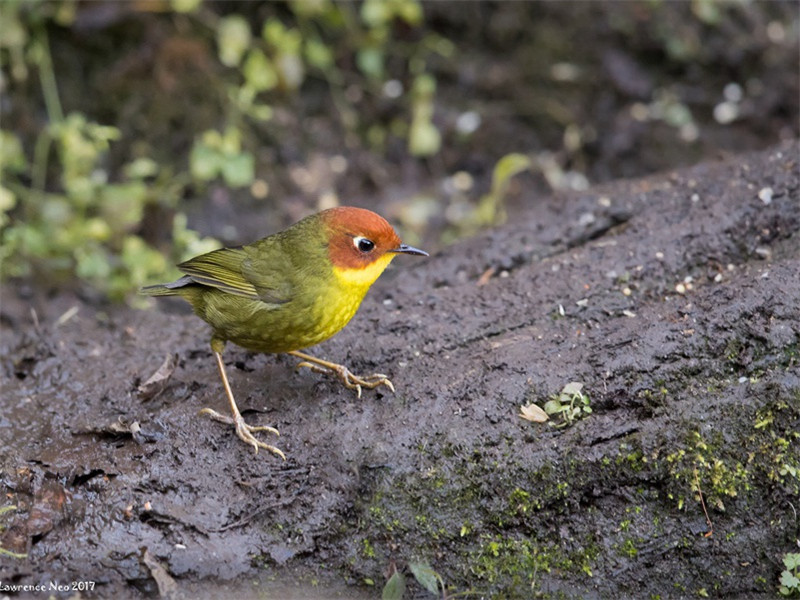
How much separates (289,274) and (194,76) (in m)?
3.66

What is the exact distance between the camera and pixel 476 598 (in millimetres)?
3293

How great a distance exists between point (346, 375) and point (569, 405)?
Answer: 105 cm

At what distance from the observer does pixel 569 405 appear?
11.5ft

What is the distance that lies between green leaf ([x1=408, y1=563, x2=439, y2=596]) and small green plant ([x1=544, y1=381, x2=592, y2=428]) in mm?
785

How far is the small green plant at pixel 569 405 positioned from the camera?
11.4 ft

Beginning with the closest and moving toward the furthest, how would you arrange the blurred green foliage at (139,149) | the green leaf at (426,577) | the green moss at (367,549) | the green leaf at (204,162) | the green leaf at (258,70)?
the green leaf at (426,577) < the green moss at (367,549) < the blurred green foliage at (139,149) < the green leaf at (204,162) < the green leaf at (258,70)

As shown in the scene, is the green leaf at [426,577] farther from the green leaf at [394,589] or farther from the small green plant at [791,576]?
the small green plant at [791,576]

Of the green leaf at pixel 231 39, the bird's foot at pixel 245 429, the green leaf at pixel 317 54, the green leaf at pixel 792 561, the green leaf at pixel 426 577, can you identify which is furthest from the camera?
the green leaf at pixel 317 54

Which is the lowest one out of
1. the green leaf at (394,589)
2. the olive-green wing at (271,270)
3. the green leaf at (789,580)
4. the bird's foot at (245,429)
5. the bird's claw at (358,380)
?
the green leaf at (394,589)

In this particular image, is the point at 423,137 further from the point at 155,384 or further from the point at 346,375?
the point at 155,384

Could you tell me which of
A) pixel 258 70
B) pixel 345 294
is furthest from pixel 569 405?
pixel 258 70

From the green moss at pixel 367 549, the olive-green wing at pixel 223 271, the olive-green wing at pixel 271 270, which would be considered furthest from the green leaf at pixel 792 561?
the olive-green wing at pixel 223 271

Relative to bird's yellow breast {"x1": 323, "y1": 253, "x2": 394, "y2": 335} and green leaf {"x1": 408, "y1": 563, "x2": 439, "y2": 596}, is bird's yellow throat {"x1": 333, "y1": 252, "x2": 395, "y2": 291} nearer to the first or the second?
bird's yellow breast {"x1": 323, "y1": 253, "x2": 394, "y2": 335}

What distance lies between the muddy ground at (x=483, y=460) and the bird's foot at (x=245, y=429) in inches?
2.0
